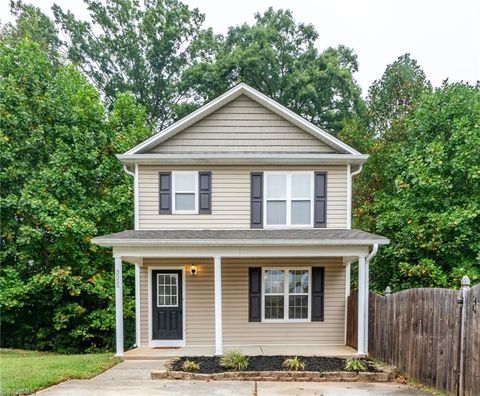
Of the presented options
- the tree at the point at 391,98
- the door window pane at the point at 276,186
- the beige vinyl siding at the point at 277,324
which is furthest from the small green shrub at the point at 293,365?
the tree at the point at 391,98

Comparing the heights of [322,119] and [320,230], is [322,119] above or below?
above

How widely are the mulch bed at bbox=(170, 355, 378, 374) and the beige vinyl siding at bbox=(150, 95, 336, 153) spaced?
5.25 m

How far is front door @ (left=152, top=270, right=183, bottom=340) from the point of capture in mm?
10188

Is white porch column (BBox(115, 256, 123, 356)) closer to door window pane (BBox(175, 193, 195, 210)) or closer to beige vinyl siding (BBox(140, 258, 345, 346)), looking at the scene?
beige vinyl siding (BBox(140, 258, 345, 346))

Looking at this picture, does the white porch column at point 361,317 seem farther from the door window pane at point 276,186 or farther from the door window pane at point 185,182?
the door window pane at point 185,182

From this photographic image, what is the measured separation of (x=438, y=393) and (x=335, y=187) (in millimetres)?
5553

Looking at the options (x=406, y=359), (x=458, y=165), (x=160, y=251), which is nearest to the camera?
(x=406, y=359)

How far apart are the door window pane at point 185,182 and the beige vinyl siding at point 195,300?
1.90 meters

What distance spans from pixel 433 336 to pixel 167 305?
644 cm

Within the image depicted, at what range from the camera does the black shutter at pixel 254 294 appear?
1023 centimetres

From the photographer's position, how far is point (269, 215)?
10422 mm

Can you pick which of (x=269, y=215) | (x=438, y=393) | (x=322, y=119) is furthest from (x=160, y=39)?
(x=438, y=393)

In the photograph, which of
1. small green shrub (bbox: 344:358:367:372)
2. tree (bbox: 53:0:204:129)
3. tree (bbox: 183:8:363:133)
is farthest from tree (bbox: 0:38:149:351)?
tree (bbox: 183:8:363:133)

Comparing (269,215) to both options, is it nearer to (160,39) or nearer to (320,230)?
(320,230)
